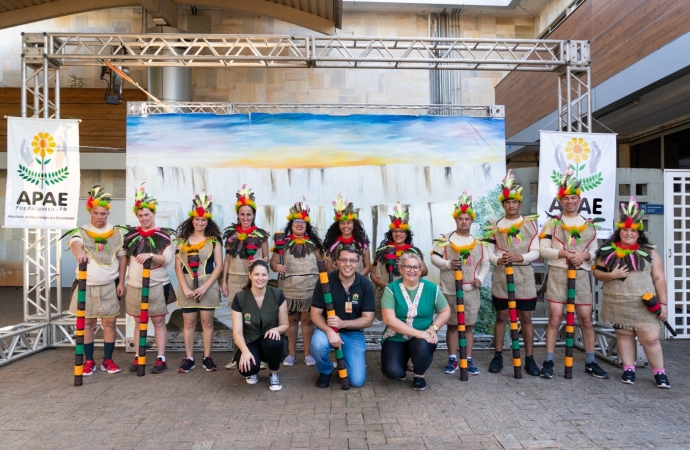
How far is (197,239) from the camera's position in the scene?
15.8ft

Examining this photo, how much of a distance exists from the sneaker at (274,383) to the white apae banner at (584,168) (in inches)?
135

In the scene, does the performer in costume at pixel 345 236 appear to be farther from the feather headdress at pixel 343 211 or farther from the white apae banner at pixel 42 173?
the white apae banner at pixel 42 173

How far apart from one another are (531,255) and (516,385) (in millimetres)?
1233

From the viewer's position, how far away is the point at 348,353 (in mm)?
Result: 4238

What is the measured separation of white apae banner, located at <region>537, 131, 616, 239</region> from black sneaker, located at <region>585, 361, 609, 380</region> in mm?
1606

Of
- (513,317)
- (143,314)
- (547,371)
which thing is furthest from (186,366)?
(547,371)

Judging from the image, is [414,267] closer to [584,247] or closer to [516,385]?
[516,385]

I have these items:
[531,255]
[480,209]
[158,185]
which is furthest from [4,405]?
[480,209]

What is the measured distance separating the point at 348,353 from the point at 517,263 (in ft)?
6.27

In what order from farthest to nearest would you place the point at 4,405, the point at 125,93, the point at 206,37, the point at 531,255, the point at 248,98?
the point at 248,98
the point at 125,93
the point at 206,37
the point at 531,255
the point at 4,405

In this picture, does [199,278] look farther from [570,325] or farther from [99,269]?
[570,325]

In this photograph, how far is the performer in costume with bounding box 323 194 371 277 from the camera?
16.0 feet

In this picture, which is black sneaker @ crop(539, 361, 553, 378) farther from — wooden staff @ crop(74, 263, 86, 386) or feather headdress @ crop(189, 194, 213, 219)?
wooden staff @ crop(74, 263, 86, 386)

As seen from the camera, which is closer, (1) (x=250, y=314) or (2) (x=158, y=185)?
(1) (x=250, y=314)
